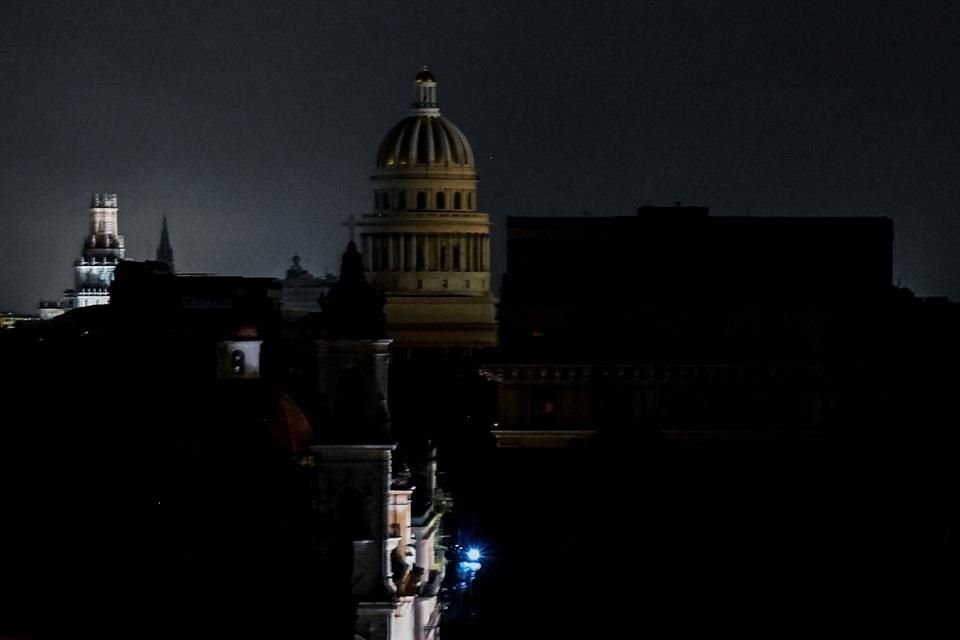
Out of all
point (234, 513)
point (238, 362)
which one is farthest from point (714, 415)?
point (234, 513)

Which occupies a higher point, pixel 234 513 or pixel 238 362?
pixel 238 362

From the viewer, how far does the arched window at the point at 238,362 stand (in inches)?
4456

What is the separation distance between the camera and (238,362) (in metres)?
114

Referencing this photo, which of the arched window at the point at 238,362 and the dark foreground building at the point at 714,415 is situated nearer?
the dark foreground building at the point at 714,415

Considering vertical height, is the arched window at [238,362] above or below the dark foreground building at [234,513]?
above

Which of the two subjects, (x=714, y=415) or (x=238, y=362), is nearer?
(x=714, y=415)

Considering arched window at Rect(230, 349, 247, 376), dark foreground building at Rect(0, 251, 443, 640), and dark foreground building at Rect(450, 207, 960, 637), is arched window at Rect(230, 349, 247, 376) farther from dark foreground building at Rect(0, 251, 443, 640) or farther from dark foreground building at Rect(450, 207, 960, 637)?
dark foreground building at Rect(0, 251, 443, 640)

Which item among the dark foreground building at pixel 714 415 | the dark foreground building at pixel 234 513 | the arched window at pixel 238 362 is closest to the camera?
the dark foreground building at pixel 234 513

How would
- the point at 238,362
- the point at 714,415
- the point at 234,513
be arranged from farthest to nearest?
the point at 238,362 < the point at 714,415 < the point at 234,513

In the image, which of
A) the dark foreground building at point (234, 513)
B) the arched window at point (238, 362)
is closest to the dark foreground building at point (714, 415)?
the arched window at point (238, 362)

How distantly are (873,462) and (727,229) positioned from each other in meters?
11.2

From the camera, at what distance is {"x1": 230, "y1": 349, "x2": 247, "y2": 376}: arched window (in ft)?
371

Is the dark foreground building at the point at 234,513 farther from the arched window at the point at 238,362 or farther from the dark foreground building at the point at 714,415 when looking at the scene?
the arched window at the point at 238,362

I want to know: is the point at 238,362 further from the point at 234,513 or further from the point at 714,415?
the point at 234,513
